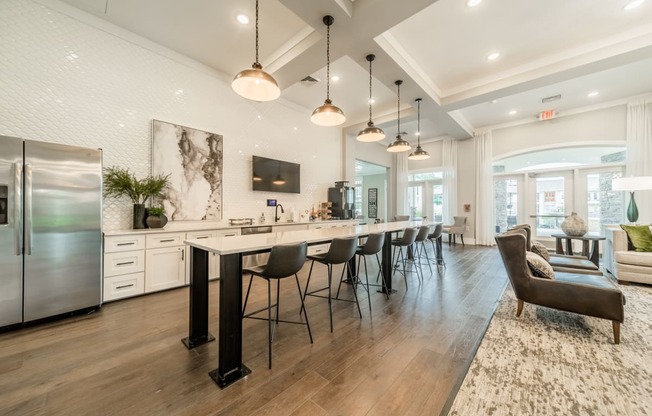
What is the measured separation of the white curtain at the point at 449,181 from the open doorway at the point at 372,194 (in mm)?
3348

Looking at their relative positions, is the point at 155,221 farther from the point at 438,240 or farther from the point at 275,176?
the point at 438,240

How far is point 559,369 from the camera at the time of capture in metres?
1.82

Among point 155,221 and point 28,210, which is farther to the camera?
point 155,221

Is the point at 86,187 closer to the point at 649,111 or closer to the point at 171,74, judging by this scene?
the point at 171,74

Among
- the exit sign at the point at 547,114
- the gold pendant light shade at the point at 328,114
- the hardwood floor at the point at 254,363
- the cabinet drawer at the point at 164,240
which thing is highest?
the exit sign at the point at 547,114

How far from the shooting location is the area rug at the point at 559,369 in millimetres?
1491

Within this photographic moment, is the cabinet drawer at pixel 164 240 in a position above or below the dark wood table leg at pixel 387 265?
above

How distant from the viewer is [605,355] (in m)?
1.98

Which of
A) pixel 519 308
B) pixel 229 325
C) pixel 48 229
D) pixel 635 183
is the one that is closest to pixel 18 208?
pixel 48 229

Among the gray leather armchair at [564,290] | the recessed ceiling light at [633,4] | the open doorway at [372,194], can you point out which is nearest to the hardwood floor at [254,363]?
the gray leather armchair at [564,290]

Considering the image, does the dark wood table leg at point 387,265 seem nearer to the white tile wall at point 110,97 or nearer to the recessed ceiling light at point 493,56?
the white tile wall at point 110,97

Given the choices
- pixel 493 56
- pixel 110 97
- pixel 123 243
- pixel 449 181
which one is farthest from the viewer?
pixel 449 181

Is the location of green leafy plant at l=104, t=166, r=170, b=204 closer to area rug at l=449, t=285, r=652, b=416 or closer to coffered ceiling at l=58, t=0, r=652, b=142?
coffered ceiling at l=58, t=0, r=652, b=142

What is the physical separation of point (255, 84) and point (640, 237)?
19.5ft
